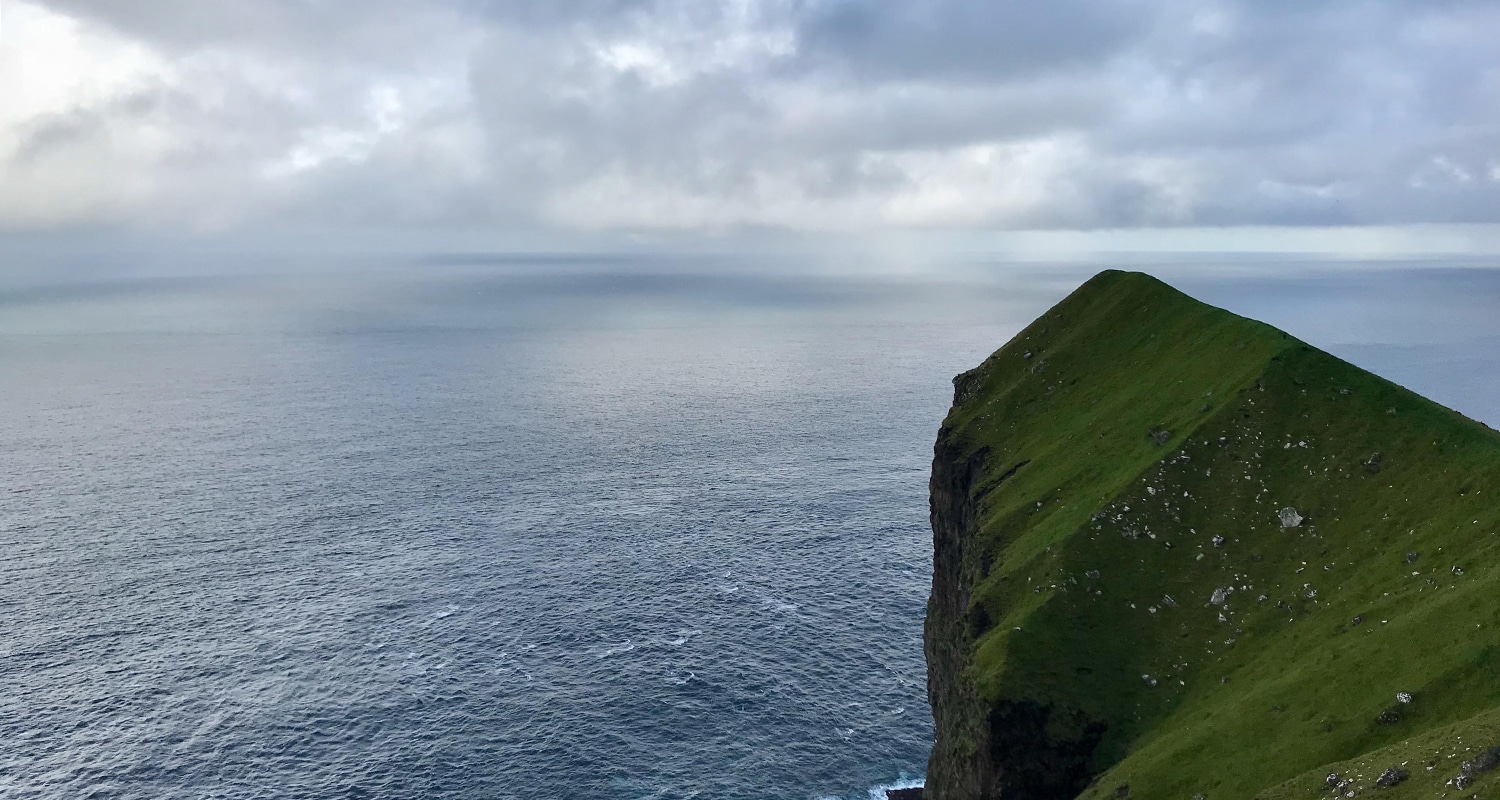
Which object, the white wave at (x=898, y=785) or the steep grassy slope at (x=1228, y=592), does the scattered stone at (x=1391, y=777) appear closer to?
the steep grassy slope at (x=1228, y=592)

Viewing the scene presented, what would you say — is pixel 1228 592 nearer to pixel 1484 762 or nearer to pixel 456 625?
pixel 1484 762

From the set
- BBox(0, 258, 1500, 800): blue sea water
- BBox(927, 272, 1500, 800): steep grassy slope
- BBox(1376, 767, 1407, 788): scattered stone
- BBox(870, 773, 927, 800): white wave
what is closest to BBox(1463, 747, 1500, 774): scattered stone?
BBox(927, 272, 1500, 800): steep grassy slope

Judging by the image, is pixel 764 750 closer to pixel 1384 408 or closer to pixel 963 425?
pixel 963 425

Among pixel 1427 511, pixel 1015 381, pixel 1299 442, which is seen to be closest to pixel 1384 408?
pixel 1299 442

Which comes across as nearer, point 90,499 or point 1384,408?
point 1384,408

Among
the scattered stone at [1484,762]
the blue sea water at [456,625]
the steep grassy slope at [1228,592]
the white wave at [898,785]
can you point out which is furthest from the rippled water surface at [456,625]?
the scattered stone at [1484,762]

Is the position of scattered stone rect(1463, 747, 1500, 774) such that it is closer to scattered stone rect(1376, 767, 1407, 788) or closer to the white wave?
scattered stone rect(1376, 767, 1407, 788)

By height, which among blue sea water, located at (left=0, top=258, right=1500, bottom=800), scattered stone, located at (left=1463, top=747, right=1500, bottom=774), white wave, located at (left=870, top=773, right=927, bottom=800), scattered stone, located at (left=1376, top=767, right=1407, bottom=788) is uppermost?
scattered stone, located at (left=1463, top=747, right=1500, bottom=774)

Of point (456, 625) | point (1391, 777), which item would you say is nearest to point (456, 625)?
point (456, 625)
